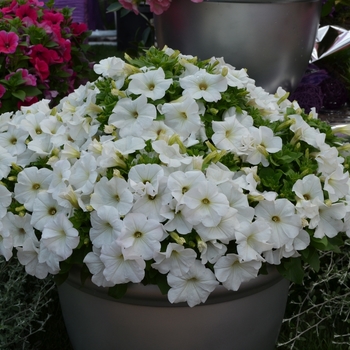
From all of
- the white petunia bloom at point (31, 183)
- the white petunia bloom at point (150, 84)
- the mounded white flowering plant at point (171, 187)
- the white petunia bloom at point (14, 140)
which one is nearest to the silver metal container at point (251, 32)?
the mounded white flowering plant at point (171, 187)

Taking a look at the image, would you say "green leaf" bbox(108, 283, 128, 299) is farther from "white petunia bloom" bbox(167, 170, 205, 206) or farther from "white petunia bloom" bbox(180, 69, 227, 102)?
"white petunia bloom" bbox(180, 69, 227, 102)

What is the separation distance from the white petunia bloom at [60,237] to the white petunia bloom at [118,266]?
0.07m

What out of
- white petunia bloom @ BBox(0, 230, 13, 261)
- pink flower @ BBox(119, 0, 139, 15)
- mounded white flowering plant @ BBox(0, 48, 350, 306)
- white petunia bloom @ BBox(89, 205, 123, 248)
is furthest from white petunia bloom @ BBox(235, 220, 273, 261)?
pink flower @ BBox(119, 0, 139, 15)

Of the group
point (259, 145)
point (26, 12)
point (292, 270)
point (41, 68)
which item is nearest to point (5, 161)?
point (259, 145)

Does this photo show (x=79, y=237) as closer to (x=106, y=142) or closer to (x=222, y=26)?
(x=106, y=142)

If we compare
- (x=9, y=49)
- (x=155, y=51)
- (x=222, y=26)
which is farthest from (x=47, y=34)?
(x=155, y=51)

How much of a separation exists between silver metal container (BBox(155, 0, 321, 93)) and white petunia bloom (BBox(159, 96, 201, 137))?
0.70m

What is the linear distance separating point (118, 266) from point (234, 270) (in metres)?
0.21

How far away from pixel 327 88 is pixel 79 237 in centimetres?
146

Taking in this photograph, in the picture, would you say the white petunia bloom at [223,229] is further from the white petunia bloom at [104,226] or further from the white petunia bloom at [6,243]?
the white petunia bloom at [6,243]

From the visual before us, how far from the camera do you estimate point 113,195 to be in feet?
3.60

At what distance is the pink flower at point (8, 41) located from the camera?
77.5 inches

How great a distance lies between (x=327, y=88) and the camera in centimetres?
225

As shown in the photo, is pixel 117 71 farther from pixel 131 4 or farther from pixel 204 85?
pixel 131 4
